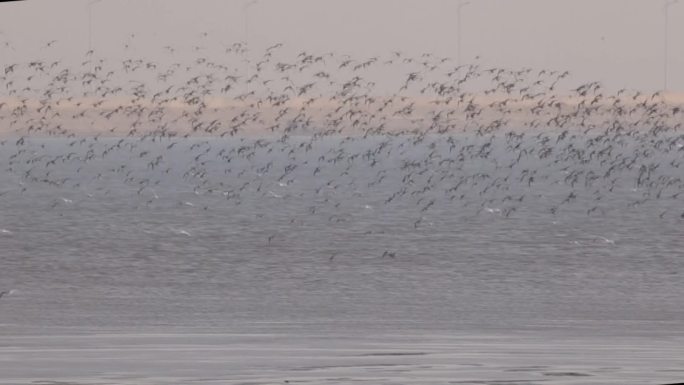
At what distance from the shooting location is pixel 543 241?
5388cm

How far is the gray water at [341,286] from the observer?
21.5m

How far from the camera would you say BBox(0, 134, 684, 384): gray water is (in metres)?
21.5

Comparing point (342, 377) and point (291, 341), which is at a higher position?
point (291, 341)

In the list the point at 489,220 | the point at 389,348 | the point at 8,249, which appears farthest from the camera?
the point at 489,220

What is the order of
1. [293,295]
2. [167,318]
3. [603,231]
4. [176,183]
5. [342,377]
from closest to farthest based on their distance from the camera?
1. [342,377]
2. [167,318]
3. [293,295]
4. [603,231]
5. [176,183]

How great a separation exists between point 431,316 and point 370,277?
426 inches

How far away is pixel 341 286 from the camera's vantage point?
118 feet

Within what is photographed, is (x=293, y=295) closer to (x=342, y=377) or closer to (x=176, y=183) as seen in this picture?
(x=342, y=377)

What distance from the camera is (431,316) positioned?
29734 millimetres

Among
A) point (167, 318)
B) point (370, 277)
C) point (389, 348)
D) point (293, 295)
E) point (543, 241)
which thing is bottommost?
point (389, 348)

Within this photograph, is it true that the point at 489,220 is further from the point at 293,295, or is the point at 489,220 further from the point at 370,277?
the point at 293,295

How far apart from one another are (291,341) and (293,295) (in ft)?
35.9

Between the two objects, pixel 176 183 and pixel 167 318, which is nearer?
pixel 167 318

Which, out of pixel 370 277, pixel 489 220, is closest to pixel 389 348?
pixel 370 277
